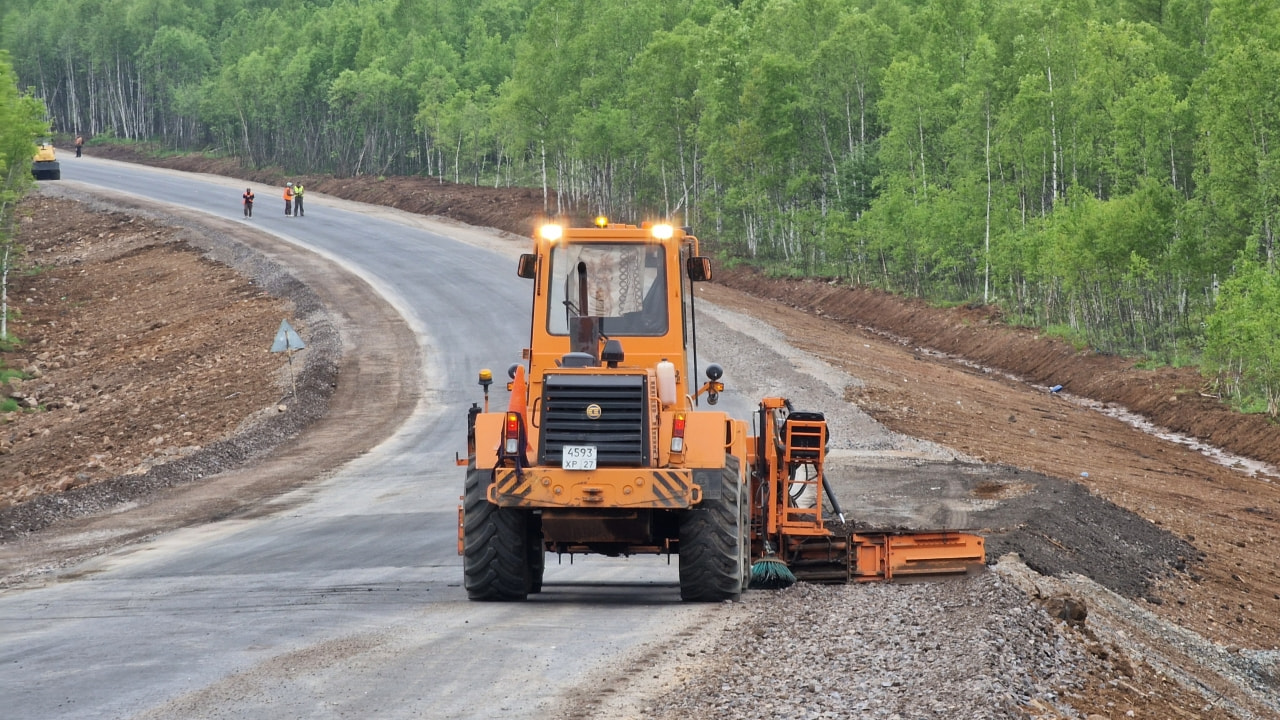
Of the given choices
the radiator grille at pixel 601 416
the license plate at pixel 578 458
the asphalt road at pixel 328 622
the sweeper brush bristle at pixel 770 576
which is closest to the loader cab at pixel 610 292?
the radiator grille at pixel 601 416

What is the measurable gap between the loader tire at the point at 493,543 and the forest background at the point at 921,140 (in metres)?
23.6

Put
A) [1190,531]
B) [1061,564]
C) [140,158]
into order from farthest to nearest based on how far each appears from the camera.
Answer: [140,158]
[1190,531]
[1061,564]

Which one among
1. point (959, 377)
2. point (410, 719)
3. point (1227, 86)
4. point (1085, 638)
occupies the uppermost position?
point (1227, 86)

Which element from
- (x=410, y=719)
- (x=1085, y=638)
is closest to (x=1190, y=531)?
(x=1085, y=638)

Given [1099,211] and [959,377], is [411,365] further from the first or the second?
[1099,211]

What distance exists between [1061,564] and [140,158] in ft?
316

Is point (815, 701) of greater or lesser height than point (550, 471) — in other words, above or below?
below

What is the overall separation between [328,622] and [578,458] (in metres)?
2.50

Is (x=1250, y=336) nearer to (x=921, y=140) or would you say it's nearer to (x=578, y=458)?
(x=921, y=140)

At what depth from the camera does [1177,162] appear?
40719mm

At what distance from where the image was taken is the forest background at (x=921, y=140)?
37.1m

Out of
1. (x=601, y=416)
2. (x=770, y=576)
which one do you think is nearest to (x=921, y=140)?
(x=770, y=576)

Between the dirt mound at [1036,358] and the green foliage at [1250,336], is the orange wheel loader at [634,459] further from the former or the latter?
the dirt mound at [1036,358]

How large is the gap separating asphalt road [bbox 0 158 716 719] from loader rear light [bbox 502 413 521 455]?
141 centimetres
